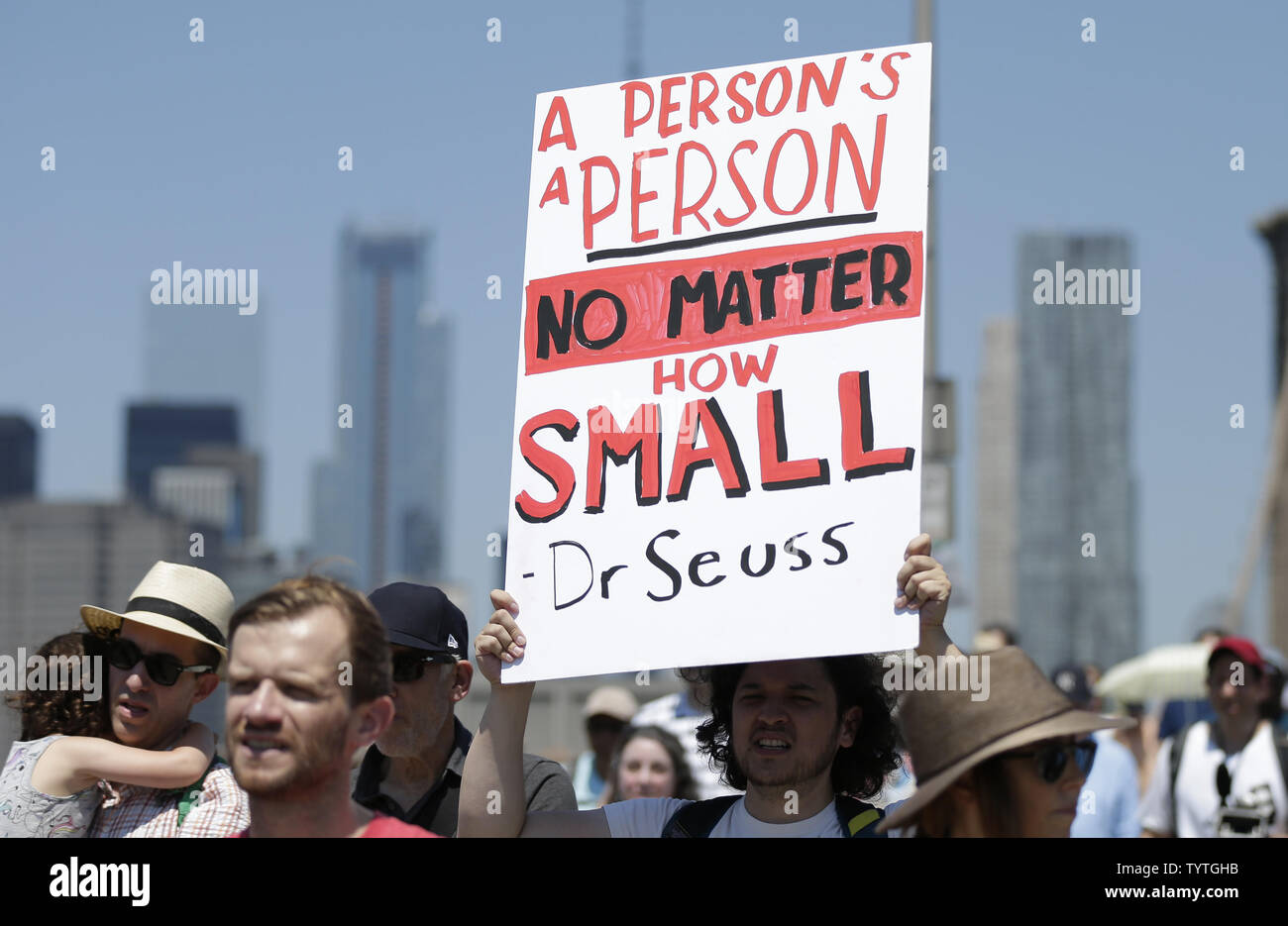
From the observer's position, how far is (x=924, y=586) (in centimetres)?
334

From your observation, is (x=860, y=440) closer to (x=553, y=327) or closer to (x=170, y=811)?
(x=553, y=327)

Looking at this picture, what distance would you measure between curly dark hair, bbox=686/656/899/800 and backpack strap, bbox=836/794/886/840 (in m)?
0.13

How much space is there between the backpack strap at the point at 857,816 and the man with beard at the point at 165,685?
4.59 feet

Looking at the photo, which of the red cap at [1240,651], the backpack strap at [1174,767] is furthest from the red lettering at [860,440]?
the backpack strap at [1174,767]

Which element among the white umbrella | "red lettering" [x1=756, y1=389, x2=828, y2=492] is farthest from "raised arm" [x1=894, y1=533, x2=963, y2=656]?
the white umbrella

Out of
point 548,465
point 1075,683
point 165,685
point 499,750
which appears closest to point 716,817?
point 499,750

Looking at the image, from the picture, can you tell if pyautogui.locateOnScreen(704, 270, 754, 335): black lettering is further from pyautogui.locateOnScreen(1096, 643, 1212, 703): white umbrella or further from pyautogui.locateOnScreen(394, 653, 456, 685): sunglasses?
pyautogui.locateOnScreen(1096, 643, 1212, 703): white umbrella

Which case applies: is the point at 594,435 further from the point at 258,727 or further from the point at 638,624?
the point at 258,727

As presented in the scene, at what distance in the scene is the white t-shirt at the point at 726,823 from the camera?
139 inches

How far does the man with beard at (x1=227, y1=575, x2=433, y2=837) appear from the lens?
2803mm

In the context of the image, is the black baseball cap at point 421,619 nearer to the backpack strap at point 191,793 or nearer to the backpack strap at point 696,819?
the backpack strap at point 191,793
